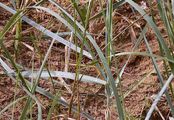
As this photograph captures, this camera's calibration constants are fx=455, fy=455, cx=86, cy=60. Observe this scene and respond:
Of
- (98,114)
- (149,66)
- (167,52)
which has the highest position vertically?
(167,52)

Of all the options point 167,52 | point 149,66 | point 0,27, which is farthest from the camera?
point 0,27

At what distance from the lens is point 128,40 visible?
1.66m

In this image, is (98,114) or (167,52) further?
(98,114)

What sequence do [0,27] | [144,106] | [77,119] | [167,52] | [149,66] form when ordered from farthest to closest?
[0,27], [149,66], [144,106], [77,119], [167,52]

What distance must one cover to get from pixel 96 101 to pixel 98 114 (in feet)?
0.15

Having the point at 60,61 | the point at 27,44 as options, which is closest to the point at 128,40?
the point at 60,61

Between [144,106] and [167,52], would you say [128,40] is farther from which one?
[167,52]

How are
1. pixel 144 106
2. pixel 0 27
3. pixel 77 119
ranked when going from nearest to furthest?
pixel 77 119, pixel 144 106, pixel 0 27

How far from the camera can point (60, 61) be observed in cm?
160

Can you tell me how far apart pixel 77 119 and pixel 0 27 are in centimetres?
64

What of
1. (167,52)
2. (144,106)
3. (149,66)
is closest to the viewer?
(167,52)

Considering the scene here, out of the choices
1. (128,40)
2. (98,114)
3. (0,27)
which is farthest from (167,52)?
(0,27)

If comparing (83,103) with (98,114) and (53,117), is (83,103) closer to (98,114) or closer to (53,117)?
(98,114)

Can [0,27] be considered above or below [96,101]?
above
